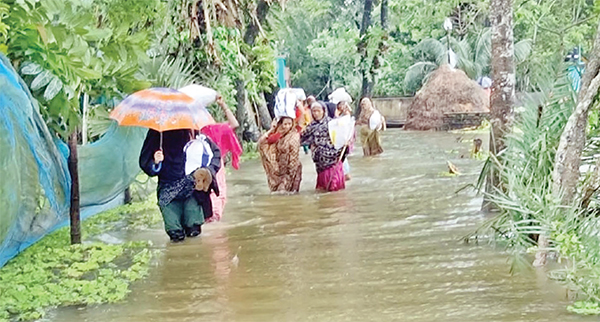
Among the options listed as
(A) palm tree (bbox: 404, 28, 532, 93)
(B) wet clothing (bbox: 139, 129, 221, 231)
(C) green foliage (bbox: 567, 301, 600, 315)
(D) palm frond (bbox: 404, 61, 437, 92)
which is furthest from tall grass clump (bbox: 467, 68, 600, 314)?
(D) palm frond (bbox: 404, 61, 437, 92)

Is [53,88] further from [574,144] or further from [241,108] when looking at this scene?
[241,108]

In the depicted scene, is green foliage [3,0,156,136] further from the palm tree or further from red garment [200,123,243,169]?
the palm tree

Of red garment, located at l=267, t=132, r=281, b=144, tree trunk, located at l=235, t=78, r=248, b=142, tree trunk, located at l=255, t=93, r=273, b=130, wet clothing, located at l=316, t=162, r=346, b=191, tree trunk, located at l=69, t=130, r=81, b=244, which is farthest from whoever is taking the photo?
tree trunk, located at l=255, t=93, r=273, b=130

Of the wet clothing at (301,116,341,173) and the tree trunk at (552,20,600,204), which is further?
the wet clothing at (301,116,341,173)

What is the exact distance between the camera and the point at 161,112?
7891mm

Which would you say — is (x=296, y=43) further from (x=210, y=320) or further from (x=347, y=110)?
(x=210, y=320)

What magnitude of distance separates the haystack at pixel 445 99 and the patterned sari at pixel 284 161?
1541 cm

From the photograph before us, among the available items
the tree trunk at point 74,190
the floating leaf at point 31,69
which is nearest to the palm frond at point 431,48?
the tree trunk at point 74,190

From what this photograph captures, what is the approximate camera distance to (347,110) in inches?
522

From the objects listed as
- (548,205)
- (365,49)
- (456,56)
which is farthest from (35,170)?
(456,56)

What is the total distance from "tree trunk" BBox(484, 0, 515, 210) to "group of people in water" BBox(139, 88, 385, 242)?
2930 mm

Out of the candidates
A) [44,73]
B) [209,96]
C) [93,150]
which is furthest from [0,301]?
[209,96]

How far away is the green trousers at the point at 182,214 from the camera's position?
8.26m

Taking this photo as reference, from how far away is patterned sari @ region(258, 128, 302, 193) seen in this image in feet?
39.2
